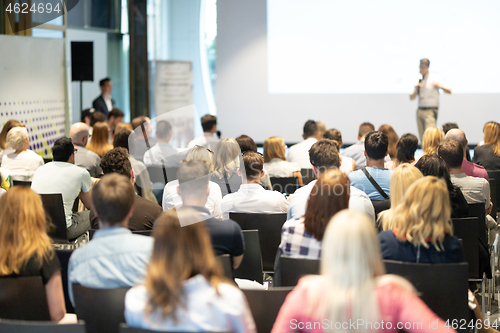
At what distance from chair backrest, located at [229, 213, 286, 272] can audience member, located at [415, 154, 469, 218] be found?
39.4 inches

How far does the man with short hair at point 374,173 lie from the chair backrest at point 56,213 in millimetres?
2151

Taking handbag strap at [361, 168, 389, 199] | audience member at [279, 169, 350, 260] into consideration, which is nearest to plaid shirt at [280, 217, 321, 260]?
audience member at [279, 169, 350, 260]

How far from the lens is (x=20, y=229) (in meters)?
1.98

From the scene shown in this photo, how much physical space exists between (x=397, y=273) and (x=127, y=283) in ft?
3.60

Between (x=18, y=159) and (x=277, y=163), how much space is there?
248 centimetres

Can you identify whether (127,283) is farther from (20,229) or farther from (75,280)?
(20,229)

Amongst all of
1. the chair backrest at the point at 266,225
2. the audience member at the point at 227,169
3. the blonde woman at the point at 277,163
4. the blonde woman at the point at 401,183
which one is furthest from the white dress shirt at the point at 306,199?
the blonde woman at the point at 277,163

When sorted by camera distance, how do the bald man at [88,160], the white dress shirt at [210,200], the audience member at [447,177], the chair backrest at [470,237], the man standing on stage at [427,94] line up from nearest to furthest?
the chair backrest at [470,237]
the audience member at [447,177]
the white dress shirt at [210,200]
the bald man at [88,160]
the man standing on stage at [427,94]

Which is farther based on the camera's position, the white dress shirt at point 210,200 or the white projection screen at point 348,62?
the white projection screen at point 348,62

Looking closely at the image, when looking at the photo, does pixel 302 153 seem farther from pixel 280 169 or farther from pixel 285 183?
pixel 285 183

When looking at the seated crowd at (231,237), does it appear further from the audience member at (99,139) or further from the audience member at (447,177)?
the audience member at (99,139)

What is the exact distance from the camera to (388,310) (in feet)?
4.85

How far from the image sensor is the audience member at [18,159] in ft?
14.9

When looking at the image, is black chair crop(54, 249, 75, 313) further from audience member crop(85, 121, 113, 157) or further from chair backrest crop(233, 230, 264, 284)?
audience member crop(85, 121, 113, 157)
